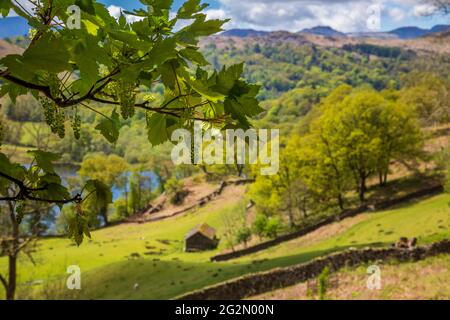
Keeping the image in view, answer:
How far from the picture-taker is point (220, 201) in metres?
83.8

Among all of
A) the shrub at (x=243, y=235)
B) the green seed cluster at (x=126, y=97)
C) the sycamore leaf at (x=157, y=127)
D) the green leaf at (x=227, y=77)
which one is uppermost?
the green leaf at (x=227, y=77)

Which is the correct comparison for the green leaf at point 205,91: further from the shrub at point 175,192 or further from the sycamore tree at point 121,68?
the shrub at point 175,192

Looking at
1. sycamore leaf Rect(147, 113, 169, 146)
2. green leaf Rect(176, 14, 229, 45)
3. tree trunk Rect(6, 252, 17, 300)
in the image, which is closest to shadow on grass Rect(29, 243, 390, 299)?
tree trunk Rect(6, 252, 17, 300)

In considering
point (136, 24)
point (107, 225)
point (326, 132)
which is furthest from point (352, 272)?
point (107, 225)

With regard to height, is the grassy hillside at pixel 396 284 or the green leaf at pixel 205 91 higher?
the green leaf at pixel 205 91

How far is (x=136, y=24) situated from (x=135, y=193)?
9681cm

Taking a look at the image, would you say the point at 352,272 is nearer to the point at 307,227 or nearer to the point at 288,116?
the point at 307,227

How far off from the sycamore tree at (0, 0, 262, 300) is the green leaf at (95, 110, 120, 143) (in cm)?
19

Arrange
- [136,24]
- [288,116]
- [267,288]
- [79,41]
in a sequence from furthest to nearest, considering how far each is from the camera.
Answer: [288,116]
[267,288]
[136,24]
[79,41]

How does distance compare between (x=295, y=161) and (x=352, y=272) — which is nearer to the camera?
(x=352, y=272)

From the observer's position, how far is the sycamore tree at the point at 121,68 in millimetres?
1674

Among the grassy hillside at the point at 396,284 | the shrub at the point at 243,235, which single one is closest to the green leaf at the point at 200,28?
the grassy hillside at the point at 396,284

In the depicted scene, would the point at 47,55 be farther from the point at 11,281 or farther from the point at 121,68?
the point at 11,281

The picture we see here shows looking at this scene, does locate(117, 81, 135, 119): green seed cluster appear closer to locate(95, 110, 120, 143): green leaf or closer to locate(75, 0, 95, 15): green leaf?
locate(75, 0, 95, 15): green leaf
